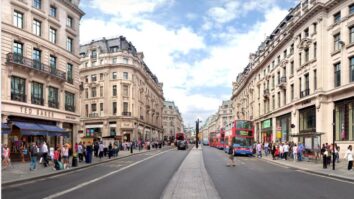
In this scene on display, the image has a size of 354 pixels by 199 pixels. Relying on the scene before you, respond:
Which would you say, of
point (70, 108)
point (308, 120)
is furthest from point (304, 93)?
point (70, 108)

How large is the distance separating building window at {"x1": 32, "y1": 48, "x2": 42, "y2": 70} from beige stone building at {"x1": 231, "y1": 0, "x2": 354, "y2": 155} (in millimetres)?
24107

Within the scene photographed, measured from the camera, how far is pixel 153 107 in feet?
384

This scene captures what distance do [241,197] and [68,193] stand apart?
18.7 ft

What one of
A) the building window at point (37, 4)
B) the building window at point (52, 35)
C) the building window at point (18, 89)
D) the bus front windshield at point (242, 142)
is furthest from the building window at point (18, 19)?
the bus front windshield at point (242, 142)

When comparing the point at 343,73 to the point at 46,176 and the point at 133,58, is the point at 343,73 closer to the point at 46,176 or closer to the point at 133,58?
the point at 46,176

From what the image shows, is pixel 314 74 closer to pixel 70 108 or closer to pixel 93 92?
pixel 70 108

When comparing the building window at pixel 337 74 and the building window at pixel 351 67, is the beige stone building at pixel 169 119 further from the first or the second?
the building window at pixel 351 67

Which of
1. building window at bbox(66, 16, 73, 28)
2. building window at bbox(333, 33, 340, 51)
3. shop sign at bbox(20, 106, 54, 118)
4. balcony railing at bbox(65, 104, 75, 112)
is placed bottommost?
shop sign at bbox(20, 106, 54, 118)

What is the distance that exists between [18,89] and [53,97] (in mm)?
6443

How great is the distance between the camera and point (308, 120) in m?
44.2

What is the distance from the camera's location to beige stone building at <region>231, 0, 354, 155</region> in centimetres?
3509

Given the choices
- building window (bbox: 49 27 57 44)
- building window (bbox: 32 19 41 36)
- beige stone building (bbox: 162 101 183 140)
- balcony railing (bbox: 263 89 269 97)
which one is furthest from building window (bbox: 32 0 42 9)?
beige stone building (bbox: 162 101 183 140)

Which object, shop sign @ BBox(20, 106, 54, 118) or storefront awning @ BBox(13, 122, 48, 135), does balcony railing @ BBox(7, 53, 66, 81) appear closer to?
shop sign @ BBox(20, 106, 54, 118)

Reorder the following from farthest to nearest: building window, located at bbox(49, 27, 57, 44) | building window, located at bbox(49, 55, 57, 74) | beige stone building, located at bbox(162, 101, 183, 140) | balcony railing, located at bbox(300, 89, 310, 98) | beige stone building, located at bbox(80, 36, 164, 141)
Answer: beige stone building, located at bbox(162, 101, 183, 140)
beige stone building, located at bbox(80, 36, 164, 141)
balcony railing, located at bbox(300, 89, 310, 98)
building window, located at bbox(49, 27, 57, 44)
building window, located at bbox(49, 55, 57, 74)
